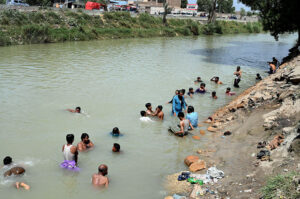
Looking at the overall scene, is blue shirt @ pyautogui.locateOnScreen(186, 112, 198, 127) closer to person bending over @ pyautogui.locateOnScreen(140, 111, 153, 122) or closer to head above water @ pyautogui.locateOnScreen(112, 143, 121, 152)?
person bending over @ pyautogui.locateOnScreen(140, 111, 153, 122)

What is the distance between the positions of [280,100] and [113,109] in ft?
22.1

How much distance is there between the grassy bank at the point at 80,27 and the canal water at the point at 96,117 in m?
8.65

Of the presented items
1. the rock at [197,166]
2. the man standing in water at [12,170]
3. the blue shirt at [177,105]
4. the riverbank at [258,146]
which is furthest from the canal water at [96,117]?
the riverbank at [258,146]

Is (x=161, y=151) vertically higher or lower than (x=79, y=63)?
lower

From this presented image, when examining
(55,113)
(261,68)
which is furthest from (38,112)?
(261,68)

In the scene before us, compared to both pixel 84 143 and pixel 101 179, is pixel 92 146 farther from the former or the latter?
pixel 101 179

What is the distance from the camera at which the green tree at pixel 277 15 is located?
21672 millimetres

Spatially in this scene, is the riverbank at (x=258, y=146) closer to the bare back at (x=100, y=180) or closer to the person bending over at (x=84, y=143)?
the bare back at (x=100, y=180)

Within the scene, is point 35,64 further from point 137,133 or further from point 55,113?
point 137,133

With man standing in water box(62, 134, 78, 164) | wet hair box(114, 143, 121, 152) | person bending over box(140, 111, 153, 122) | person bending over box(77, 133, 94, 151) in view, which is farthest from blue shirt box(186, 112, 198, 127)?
man standing in water box(62, 134, 78, 164)

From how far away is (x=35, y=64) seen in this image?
2147 cm

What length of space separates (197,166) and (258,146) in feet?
6.11

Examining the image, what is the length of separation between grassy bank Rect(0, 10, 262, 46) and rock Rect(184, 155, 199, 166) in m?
27.0

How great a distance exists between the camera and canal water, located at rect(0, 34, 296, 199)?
24.5ft
